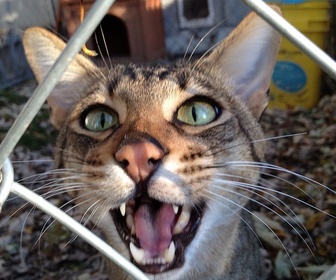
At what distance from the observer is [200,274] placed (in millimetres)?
1738

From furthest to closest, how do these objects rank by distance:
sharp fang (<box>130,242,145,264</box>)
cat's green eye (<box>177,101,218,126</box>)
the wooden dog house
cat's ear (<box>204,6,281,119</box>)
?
the wooden dog house < cat's ear (<box>204,6,281,119</box>) < cat's green eye (<box>177,101,218,126</box>) < sharp fang (<box>130,242,145,264</box>)

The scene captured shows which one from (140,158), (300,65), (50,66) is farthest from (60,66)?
(300,65)

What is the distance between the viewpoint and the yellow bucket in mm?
3668

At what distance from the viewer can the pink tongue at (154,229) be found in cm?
144

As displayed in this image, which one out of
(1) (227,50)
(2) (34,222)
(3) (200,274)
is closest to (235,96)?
(1) (227,50)

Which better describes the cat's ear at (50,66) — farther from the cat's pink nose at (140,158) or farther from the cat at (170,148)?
the cat's pink nose at (140,158)

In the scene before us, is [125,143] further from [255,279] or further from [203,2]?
[203,2]

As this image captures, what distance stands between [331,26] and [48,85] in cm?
314

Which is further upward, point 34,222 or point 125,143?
point 125,143

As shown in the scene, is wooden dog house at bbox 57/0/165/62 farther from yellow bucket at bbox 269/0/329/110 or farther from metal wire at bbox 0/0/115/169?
metal wire at bbox 0/0/115/169

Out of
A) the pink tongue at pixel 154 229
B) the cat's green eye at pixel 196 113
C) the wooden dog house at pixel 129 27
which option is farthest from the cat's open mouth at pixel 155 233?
the wooden dog house at pixel 129 27

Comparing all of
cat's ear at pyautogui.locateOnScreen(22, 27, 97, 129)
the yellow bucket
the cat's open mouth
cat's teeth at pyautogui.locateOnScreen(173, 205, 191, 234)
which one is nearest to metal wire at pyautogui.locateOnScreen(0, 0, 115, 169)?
the cat's open mouth

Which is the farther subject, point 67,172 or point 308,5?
point 308,5

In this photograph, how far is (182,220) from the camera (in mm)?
1496
